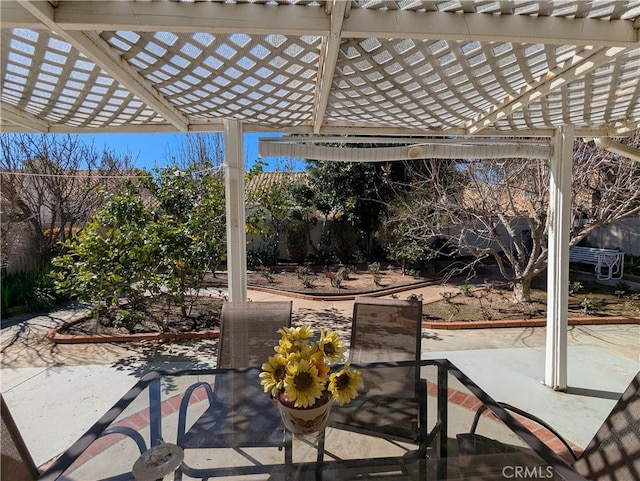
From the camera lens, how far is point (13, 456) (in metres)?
1.41

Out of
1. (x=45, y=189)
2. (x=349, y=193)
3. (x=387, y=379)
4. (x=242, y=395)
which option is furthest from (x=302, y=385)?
(x=349, y=193)

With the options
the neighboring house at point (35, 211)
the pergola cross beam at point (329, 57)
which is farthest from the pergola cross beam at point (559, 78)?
the neighboring house at point (35, 211)

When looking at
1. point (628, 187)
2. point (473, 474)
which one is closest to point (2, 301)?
point (473, 474)

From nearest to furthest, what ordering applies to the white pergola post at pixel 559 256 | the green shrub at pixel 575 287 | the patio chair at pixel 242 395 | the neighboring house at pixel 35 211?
the patio chair at pixel 242 395, the white pergola post at pixel 559 256, the green shrub at pixel 575 287, the neighboring house at pixel 35 211

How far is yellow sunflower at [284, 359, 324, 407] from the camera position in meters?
1.27

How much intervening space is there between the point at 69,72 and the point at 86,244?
9.70ft

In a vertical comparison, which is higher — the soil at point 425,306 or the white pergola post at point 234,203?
the white pergola post at point 234,203

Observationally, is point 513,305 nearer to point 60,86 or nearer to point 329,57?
point 329,57

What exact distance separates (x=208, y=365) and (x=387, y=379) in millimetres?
2297

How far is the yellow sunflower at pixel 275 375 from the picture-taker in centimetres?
132

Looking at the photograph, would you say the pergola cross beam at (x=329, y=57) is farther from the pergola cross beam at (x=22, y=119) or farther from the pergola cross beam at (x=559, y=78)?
the pergola cross beam at (x=22, y=119)

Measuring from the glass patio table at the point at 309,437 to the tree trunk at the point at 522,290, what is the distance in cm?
480

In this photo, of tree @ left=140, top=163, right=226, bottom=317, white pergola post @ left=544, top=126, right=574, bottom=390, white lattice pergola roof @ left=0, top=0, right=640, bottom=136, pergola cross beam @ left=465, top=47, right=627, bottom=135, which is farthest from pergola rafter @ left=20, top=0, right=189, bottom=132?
white pergola post @ left=544, top=126, right=574, bottom=390

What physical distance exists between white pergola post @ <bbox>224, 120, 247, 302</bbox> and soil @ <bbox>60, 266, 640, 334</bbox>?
247cm
